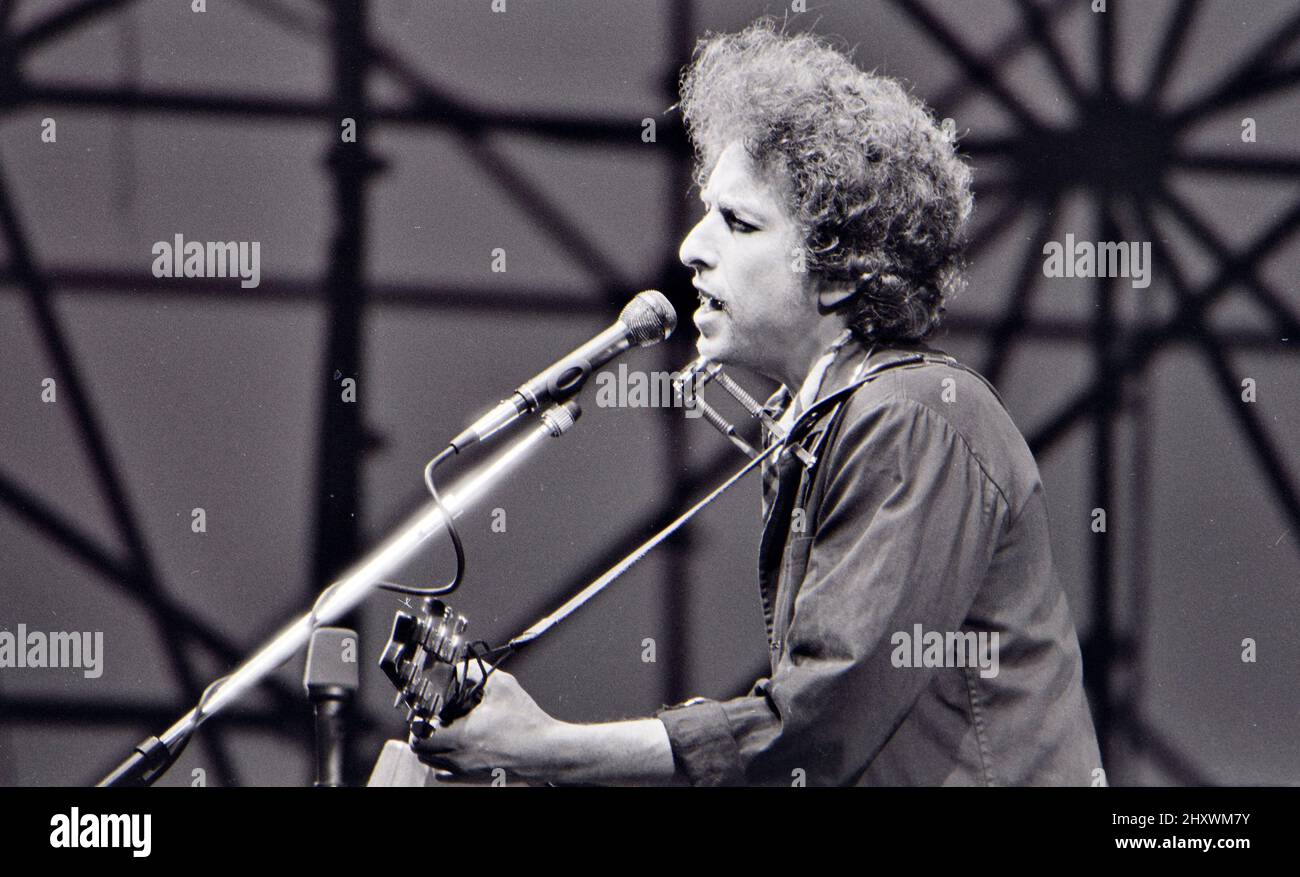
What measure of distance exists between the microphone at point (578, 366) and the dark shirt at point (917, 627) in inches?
11.0

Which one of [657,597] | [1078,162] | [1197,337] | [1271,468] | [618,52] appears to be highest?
[618,52]

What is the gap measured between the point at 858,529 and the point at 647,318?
45 centimetres

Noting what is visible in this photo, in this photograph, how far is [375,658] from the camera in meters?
2.78

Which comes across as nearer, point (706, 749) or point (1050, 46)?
point (706, 749)

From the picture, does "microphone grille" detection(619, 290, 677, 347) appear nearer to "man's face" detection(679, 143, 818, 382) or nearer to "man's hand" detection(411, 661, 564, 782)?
"man's face" detection(679, 143, 818, 382)

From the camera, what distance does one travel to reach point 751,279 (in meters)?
1.97

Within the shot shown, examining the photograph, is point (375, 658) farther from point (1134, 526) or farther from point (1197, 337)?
point (1197, 337)

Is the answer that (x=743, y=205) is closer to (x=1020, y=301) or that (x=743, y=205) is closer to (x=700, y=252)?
(x=700, y=252)

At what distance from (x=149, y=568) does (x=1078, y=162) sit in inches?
90.5

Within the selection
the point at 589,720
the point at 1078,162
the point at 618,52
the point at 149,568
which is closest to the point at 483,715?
the point at 589,720

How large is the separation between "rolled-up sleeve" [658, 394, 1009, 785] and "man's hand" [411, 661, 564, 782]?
0.17m

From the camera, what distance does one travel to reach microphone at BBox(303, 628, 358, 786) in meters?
1.60

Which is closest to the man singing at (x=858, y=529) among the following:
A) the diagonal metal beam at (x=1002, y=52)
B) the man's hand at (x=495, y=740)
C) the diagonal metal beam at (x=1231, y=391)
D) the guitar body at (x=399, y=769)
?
the man's hand at (x=495, y=740)

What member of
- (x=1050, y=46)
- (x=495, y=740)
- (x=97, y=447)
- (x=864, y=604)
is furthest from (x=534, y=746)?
(x=1050, y=46)
